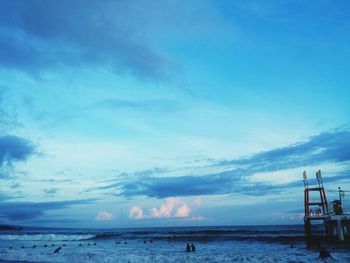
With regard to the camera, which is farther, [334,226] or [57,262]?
[334,226]

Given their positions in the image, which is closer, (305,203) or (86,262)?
(86,262)

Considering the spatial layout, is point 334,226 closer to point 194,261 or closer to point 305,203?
point 305,203

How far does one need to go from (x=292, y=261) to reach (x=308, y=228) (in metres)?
14.7

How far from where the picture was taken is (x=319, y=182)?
148 ft

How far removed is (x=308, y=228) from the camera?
4450 cm

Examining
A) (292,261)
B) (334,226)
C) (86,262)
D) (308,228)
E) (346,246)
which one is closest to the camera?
(292,261)

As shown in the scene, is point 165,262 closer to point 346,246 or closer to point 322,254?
point 322,254

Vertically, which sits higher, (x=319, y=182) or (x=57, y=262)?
(x=319, y=182)

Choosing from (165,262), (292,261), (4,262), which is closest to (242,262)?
→ (292,261)

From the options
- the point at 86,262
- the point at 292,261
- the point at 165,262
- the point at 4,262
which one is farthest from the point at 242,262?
the point at 4,262

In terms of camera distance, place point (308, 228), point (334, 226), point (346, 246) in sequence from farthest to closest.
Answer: point (334, 226), point (308, 228), point (346, 246)

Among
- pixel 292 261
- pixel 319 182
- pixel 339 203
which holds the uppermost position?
pixel 319 182

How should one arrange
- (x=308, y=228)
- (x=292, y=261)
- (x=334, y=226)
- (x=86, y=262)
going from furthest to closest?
1. (x=334, y=226)
2. (x=308, y=228)
3. (x=86, y=262)
4. (x=292, y=261)

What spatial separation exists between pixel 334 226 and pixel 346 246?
6.49 m
